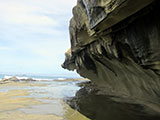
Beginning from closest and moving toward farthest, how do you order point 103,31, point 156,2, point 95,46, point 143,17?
point 156,2 < point 143,17 < point 103,31 < point 95,46

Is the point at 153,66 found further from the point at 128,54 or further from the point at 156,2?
the point at 156,2

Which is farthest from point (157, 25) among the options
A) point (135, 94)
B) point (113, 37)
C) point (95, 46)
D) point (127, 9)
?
point (135, 94)

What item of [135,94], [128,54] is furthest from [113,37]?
[135,94]

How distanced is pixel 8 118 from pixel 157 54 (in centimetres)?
593

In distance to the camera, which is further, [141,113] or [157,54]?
[141,113]

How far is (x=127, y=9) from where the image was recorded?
344cm

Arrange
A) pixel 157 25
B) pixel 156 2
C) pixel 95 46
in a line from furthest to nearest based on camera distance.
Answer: pixel 95 46 < pixel 157 25 < pixel 156 2

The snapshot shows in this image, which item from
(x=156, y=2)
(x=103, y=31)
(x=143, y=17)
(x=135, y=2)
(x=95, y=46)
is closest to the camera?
(x=135, y=2)

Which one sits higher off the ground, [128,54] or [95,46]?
[95,46]

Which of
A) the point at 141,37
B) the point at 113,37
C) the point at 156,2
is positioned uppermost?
the point at 156,2

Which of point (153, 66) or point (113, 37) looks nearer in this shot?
point (153, 66)

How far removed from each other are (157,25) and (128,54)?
1.80m

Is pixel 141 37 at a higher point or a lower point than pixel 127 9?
lower

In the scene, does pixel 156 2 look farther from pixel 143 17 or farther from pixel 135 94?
pixel 135 94
